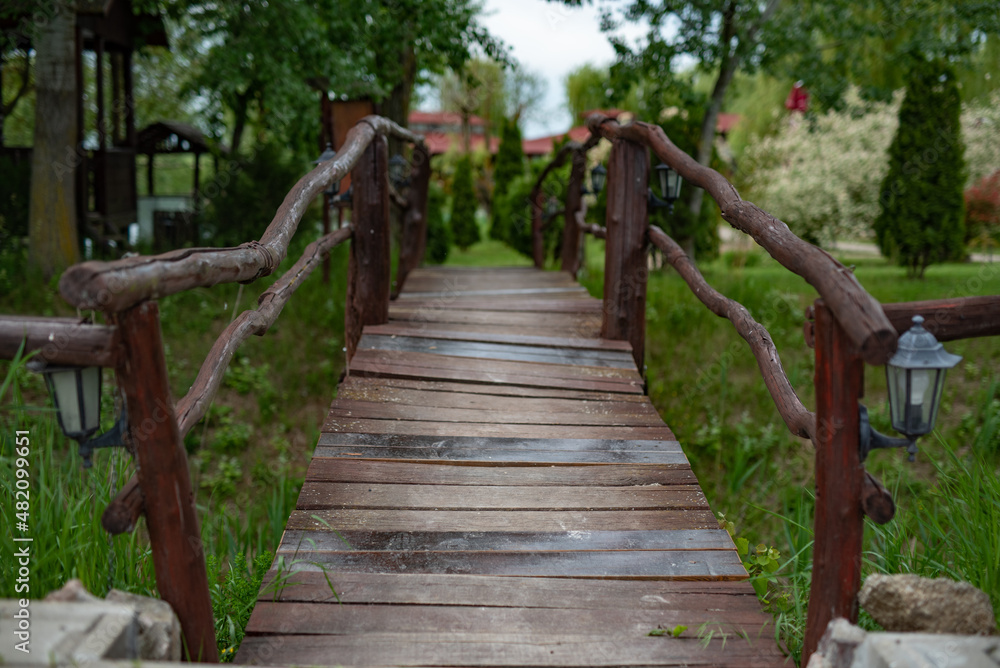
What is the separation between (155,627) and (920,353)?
1744mm

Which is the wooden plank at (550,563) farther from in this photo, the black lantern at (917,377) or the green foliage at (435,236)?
the green foliage at (435,236)

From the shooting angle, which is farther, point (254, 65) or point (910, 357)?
point (254, 65)

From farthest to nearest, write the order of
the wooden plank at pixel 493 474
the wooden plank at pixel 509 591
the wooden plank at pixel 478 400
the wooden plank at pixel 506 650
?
the wooden plank at pixel 478 400, the wooden plank at pixel 493 474, the wooden plank at pixel 509 591, the wooden plank at pixel 506 650

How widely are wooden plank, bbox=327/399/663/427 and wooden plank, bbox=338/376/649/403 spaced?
6.7 inches

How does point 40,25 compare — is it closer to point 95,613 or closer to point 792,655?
point 95,613

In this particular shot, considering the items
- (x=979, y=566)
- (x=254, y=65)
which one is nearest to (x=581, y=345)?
(x=979, y=566)

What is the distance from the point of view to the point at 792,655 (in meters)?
1.93

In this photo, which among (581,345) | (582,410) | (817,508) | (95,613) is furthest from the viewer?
(581,345)

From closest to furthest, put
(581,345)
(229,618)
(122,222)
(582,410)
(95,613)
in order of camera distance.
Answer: (95,613) < (229,618) < (582,410) < (581,345) < (122,222)

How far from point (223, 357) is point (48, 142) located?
6467 millimetres

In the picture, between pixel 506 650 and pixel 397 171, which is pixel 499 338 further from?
pixel 397 171

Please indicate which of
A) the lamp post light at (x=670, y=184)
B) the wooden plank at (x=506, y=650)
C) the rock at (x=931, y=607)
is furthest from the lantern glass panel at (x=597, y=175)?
the rock at (x=931, y=607)

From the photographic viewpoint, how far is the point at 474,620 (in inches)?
78.1

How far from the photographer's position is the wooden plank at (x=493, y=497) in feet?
8.25
